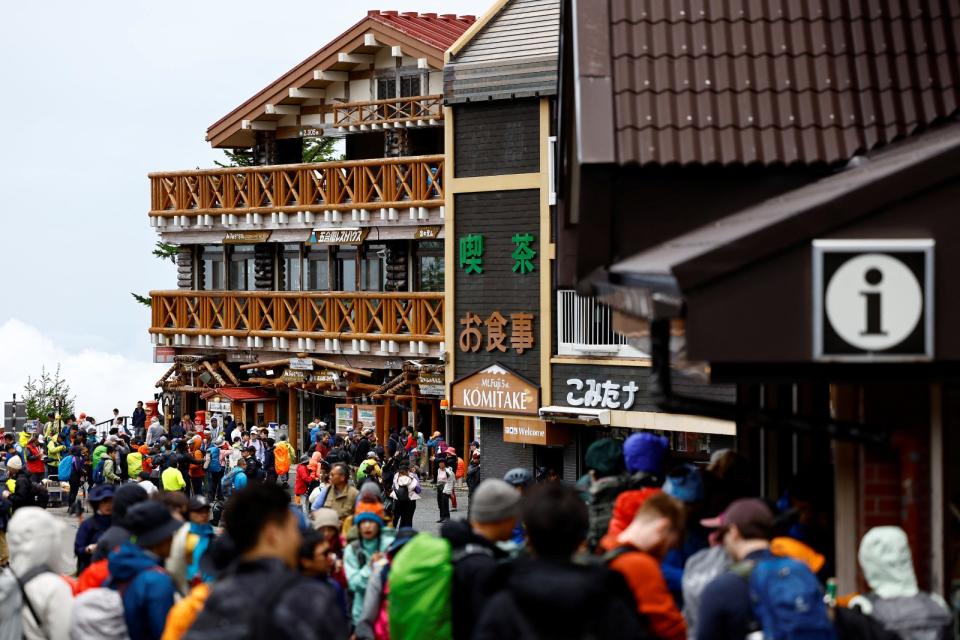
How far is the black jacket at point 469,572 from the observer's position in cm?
713

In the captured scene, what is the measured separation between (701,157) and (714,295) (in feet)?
8.48

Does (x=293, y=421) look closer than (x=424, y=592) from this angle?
No

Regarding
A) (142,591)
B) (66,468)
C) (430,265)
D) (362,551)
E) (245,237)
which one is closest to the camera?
(142,591)

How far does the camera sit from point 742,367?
7.11m

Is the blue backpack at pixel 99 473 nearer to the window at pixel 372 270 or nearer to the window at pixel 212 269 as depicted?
the window at pixel 372 270

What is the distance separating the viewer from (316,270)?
42.3 meters

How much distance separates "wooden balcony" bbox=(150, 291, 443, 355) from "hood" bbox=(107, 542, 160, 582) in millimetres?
28623

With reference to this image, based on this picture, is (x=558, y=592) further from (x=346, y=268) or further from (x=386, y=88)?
(x=346, y=268)

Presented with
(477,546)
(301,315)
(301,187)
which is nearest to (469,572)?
(477,546)

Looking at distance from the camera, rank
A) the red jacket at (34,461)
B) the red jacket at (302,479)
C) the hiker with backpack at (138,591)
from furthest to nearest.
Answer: the red jacket at (34,461) → the red jacket at (302,479) → the hiker with backpack at (138,591)

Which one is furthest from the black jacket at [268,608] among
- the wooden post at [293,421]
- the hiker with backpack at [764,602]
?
the wooden post at [293,421]

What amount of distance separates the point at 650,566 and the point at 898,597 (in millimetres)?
1281

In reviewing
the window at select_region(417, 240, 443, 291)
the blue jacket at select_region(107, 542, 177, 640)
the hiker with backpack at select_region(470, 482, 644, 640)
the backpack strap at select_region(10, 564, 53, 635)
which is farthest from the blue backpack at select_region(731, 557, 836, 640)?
the window at select_region(417, 240, 443, 291)

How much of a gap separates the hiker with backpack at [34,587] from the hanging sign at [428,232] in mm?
29123
